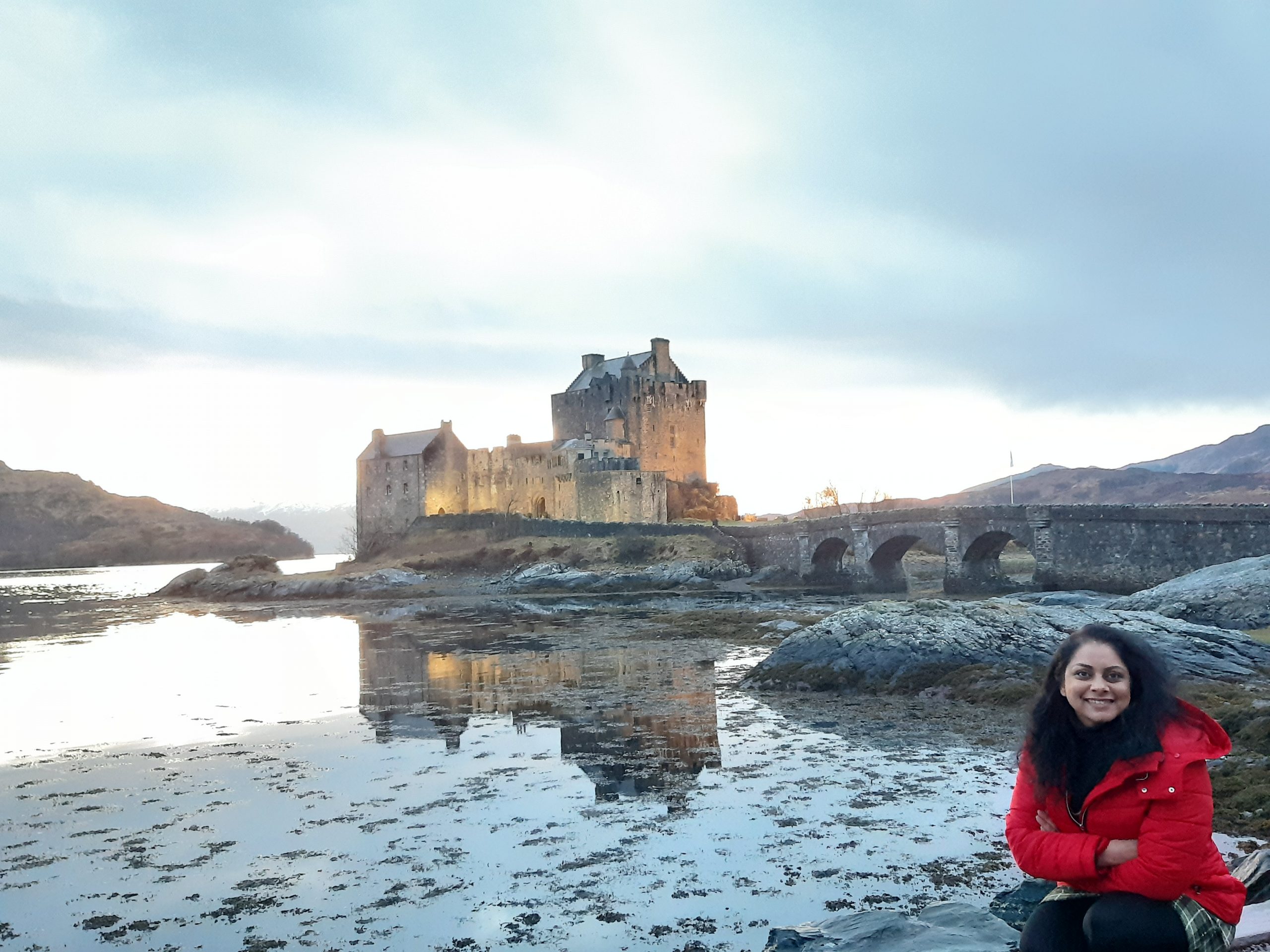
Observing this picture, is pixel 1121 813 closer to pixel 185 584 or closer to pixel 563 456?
pixel 563 456

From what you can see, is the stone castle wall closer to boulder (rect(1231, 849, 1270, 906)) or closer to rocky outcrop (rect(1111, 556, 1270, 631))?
rocky outcrop (rect(1111, 556, 1270, 631))

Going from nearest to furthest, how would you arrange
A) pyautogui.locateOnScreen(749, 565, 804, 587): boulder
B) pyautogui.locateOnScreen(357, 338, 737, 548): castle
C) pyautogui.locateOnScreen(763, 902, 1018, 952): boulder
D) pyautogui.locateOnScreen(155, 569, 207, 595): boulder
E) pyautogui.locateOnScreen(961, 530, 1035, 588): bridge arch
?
1. pyautogui.locateOnScreen(763, 902, 1018, 952): boulder
2. pyautogui.locateOnScreen(961, 530, 1035, 588): bridge arch
3. pyautogui.locateOnScreen(749, 565, 804, 587): boulder
4. pyautogui.locateOnScreen(155, 569, 207, 595): boulder
5. pyautogui.locateOnScreen(357, 338, 737, 548): castle

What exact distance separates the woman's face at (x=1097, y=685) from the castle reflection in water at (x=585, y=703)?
6.02m

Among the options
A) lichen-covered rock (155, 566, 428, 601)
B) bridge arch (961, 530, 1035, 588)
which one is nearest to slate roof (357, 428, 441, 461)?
lichen-covered rock (155, 566, 428, 601)

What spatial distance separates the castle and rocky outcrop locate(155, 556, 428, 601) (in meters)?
10.9

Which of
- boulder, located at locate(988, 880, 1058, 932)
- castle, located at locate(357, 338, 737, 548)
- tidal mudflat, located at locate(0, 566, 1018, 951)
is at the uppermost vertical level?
castle, located at locate(357, 338, 737, 548)

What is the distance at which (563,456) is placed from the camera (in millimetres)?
62312

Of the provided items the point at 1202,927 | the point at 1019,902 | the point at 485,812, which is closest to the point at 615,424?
the point at 485,812

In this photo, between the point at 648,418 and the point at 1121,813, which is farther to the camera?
the point at 648,418

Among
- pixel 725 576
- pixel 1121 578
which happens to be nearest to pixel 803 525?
pixel 725 576

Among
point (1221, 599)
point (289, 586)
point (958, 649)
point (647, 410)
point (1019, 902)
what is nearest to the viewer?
point (1019, 902)

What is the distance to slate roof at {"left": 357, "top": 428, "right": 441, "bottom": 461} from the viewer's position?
221ft

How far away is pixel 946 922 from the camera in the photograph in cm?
564

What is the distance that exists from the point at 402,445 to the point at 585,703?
2229 inches
